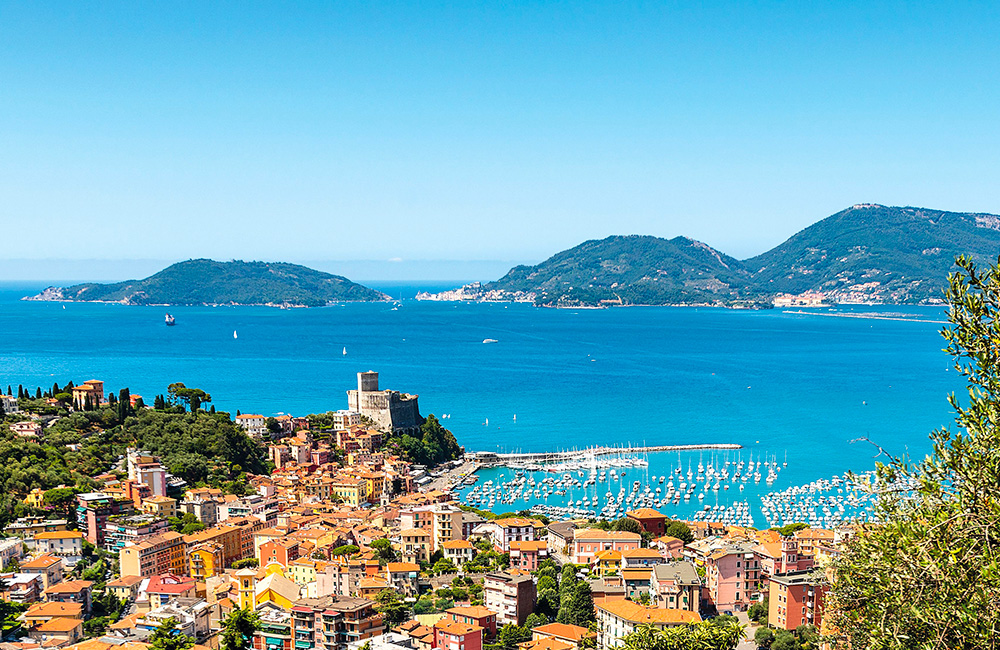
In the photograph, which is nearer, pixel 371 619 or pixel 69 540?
pixel 371 619

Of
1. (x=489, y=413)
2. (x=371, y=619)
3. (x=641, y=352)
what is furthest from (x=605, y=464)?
(x=641, y=352)

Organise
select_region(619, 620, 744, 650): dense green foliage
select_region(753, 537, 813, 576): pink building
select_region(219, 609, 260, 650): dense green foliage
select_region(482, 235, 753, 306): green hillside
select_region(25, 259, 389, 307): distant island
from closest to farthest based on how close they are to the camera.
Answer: select_region(619, 620, 744, 650): dense green foliage → select_region(219, 609, 260, 650): dense green foliage → select_region(753, 537, 813, 576): pink building → select_region(25, 259, 389, 307): distant island → select_region(482, 235, 753, 306): green hillside

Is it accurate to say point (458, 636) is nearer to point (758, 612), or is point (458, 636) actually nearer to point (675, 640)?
point (758, 612)

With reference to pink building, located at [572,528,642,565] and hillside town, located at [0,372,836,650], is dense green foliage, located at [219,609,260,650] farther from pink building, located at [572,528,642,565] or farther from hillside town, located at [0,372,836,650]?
pink building, located at [572,528,642,565]

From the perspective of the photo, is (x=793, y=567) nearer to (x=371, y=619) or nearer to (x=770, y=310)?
(x=371, y=619)

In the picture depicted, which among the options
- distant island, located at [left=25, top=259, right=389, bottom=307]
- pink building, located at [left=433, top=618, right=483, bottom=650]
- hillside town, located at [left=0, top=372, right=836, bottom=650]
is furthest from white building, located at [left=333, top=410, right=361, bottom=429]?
distant island, located at [left=25, top=259, right=389, bottom=307]

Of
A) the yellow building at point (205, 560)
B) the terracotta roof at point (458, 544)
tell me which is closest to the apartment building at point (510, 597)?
the terracotta roof at point (458, 544)
